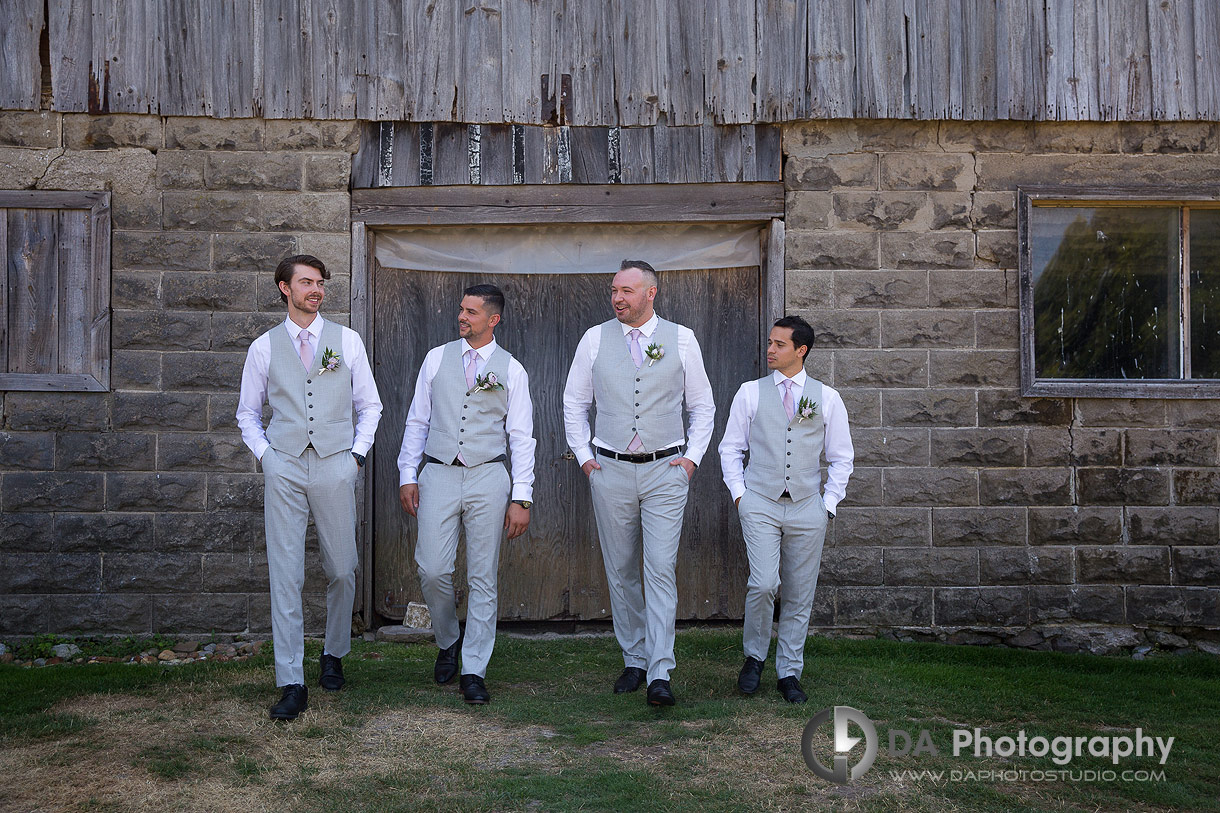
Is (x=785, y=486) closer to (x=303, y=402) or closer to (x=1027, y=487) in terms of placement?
(x=303, y=402)

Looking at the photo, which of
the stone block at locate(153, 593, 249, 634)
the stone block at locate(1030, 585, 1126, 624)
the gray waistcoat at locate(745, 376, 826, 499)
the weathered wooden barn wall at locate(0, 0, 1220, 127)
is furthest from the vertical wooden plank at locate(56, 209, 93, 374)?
the stone block at locate(1030, 585, 1126, 624)

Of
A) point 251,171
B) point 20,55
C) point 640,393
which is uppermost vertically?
point 20,55

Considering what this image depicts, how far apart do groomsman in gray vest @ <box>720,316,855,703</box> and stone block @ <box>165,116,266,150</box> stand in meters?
3.69

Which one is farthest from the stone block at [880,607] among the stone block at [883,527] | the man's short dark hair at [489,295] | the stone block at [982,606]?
the man's short dark hair at [489,295]

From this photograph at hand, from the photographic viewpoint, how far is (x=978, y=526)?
652 centimetres

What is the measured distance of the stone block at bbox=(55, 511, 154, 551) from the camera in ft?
20.8

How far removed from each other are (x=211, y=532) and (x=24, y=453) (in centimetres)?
124

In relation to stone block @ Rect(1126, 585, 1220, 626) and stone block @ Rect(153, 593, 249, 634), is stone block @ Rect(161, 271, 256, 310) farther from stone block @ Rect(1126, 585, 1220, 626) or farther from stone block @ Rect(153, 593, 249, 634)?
stone block @ Rect(1126, 585, 1220, 626)

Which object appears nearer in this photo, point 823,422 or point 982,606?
point 823,422

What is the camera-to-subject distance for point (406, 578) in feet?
22.2

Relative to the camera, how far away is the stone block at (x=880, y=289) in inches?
258

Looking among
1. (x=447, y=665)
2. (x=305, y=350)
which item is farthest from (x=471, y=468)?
(x=447, y=665)
